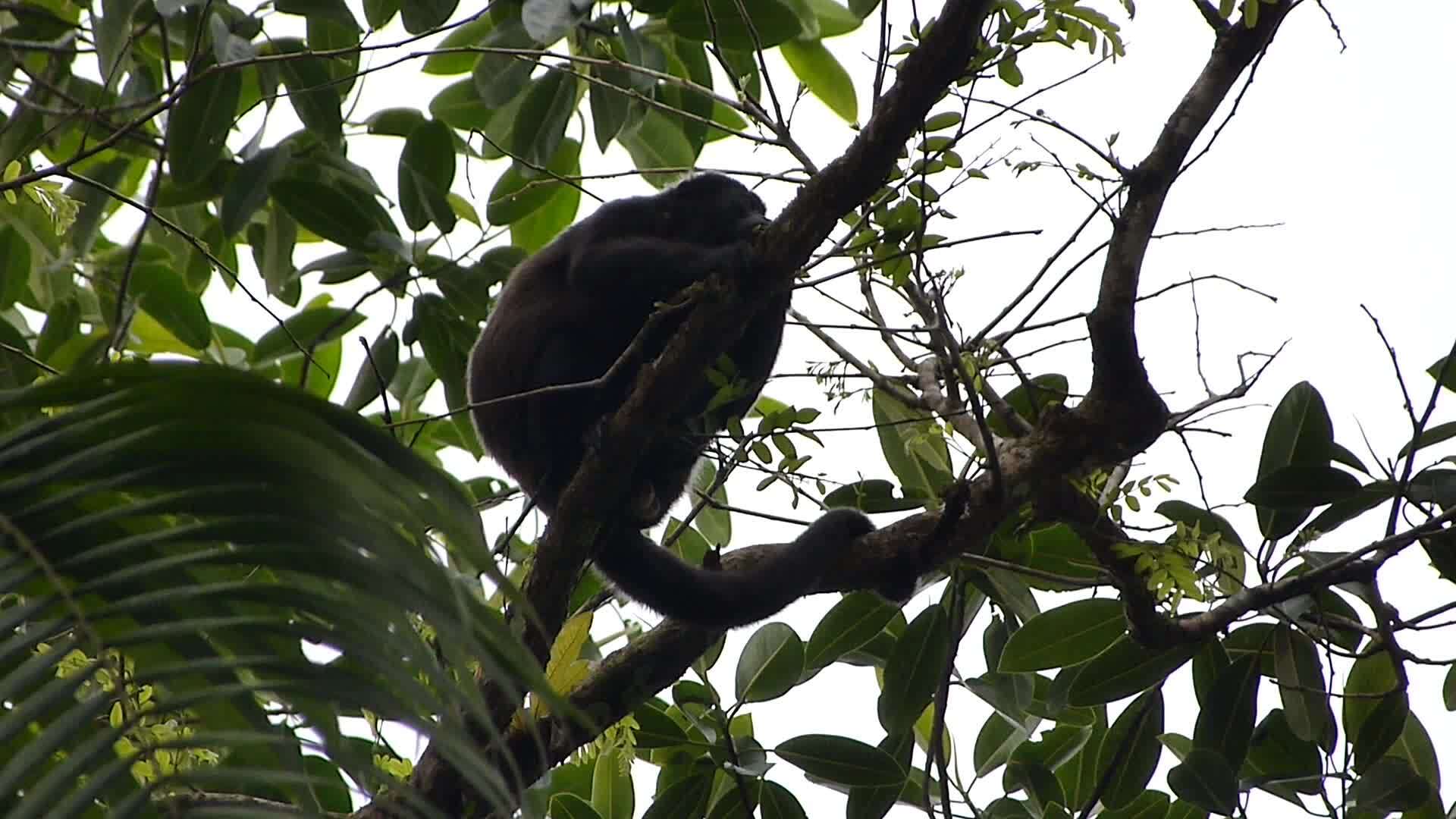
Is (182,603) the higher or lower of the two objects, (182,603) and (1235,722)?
the lower

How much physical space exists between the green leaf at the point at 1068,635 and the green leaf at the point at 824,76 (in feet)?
5.56

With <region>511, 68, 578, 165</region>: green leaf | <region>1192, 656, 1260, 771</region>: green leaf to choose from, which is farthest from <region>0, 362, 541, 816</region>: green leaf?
<region>511, 68, 578, 165</region>: green leaf

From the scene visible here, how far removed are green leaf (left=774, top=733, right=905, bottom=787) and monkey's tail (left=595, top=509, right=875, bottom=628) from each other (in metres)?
0.38

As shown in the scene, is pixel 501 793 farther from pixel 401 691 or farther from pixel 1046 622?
pixel 1046 622

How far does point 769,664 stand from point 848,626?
0.25m

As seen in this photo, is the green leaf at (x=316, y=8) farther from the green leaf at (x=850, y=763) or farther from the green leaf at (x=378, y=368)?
the green leaf at (x=850, y=763)

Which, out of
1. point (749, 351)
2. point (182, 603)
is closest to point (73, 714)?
point (182, 603)

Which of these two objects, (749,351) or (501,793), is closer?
(501,793)

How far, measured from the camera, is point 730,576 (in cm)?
358

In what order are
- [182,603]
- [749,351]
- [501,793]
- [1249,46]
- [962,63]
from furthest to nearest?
[749,351], [1249,46], [962,63], [182,603], [501,793]

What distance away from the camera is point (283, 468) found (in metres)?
0.93

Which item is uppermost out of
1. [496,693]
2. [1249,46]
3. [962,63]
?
[1249,46]

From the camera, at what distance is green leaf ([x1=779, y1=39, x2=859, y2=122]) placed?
13.5ft

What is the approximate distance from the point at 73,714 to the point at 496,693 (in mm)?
2248
